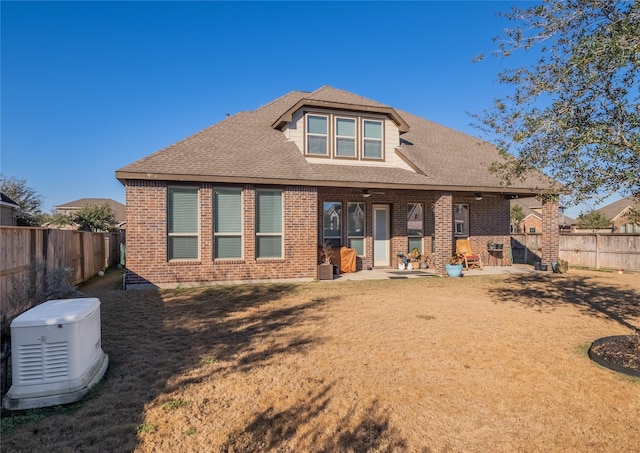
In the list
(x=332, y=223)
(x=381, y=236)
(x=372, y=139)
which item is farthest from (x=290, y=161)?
(x=381, y=236)

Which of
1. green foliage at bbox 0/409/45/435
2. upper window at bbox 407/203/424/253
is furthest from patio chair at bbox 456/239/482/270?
green foliage at bbox 0/409/45/435

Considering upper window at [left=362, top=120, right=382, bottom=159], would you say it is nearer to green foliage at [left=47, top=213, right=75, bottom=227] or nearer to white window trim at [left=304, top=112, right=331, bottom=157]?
white window trim at [left=304, top=112, right=331, bottom=157]

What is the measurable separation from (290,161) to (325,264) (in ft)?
11.5

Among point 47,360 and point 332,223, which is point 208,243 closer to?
point 332,223

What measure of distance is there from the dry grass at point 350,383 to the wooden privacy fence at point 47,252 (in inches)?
64.6

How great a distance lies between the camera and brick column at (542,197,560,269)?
555 inches

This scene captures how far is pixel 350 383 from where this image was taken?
434 cm

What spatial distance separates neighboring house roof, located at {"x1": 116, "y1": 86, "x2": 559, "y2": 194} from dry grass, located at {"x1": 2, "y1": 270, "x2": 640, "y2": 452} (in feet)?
13.6

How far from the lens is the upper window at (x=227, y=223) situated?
1133 centimetres

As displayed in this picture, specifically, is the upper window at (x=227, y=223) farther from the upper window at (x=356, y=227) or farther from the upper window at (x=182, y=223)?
the upper window at (x=356, y=227)

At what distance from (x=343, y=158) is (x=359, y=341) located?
8.62 metres

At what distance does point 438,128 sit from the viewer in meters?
18.7

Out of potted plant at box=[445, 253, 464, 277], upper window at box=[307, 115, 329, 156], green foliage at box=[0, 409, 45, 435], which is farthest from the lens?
upper window at box=[307, 115, 329, 156]

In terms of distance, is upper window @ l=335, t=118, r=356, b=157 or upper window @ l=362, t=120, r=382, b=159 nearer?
upper window @ l=335, t=118, r=356, b=157
